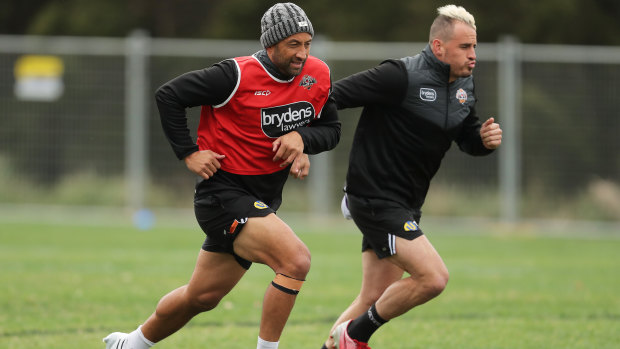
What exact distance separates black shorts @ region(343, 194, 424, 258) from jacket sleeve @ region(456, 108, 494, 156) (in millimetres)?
615

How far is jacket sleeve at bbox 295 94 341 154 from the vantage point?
5.89 metres

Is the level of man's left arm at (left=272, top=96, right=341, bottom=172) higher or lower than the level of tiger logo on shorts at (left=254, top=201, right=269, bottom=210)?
higher

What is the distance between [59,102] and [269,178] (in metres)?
12.8

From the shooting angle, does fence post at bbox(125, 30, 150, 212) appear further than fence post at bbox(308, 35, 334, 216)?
Yes

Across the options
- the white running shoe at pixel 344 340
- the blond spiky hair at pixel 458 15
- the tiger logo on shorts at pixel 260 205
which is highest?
the blond spiky hair at pixel 458 15

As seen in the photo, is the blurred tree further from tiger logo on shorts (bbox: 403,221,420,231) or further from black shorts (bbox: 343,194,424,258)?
tiger logo on shorts (bbox: 403,221,420,231)

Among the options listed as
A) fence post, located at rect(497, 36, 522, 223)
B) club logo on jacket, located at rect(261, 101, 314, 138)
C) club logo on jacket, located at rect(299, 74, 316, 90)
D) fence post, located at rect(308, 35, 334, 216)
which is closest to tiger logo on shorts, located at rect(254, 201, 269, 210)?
club logo on jacket, located at rect(261, 101, 314, 138)

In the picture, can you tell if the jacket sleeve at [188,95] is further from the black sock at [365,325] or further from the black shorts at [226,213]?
the black sock at [365,325]

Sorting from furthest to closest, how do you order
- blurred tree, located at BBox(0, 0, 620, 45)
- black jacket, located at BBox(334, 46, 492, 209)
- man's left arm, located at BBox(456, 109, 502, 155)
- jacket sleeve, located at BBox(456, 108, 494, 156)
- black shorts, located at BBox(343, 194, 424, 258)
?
blurred tree, located at BBox(0, 0, 620, 45) → jacket sleeve, located at BBox(456, 108, 494, 156) → man's left arm, located at BBox(456, 109, 502, 155) → black jacket, located at BBox(334, 46, 492, 209) → black shorts, located at BBox(343, 194, 424, 258)

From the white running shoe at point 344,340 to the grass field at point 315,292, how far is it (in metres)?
Answer: 0.87

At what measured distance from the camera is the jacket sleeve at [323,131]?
5.89 meters

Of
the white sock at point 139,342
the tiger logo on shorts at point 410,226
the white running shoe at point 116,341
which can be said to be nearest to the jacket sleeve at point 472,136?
the tiger logo on shorts at point 410,226

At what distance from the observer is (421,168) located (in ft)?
21.2

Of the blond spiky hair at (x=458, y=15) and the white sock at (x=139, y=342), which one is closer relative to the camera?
the white sock at (x=139, y=342)
